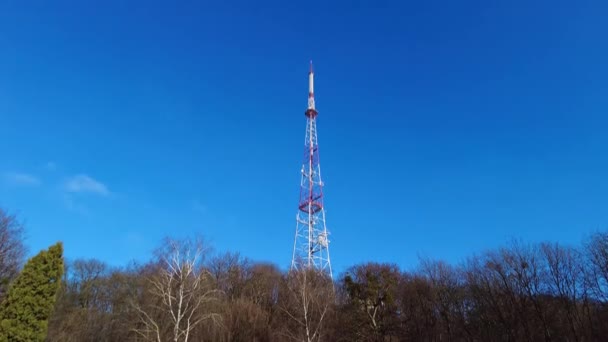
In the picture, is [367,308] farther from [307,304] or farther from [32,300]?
[32,300]

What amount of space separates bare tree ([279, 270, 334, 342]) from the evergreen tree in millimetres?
17498

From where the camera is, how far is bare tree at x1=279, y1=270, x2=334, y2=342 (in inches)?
1485

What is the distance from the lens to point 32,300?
25.8 m

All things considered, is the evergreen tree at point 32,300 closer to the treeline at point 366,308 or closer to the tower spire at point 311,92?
the treeline at point 366,308

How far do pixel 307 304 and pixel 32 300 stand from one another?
19.3 metres

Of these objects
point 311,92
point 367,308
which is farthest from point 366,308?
point 311,92

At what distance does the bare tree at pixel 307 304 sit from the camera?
37.7 metres

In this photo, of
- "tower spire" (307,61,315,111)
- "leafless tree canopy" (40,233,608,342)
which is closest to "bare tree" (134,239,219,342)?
"leafless tree canopy" (40,233,608,342)

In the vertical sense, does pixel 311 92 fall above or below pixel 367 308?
above

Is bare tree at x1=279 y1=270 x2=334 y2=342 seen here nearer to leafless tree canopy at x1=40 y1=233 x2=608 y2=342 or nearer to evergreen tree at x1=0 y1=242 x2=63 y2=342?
leafless tree canopy at x1=40 y1=233 x2=608 y2=342

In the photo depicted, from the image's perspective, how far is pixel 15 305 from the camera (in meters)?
25.5

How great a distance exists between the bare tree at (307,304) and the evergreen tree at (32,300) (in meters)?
17.5

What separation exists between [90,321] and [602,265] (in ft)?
135

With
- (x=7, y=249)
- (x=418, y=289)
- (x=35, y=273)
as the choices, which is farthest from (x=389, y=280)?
(x=7, y=249)
